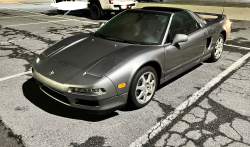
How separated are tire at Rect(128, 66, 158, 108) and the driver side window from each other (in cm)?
68

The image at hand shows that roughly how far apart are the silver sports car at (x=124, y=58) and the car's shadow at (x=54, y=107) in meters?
0.31

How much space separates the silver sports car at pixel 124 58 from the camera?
9.36 ft

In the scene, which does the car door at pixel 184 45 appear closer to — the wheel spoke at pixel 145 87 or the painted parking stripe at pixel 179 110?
the wheel spoke at pixel 145 87

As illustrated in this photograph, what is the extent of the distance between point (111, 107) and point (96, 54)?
2.80 ft

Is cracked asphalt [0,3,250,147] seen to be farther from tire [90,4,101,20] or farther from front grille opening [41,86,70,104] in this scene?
tire [90,4,101,20]

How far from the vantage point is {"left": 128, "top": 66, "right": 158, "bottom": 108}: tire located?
310 centimetres

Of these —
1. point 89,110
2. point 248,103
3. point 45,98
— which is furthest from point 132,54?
point 248,103

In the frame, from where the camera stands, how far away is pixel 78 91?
2.81m

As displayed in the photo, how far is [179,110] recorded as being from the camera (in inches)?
132

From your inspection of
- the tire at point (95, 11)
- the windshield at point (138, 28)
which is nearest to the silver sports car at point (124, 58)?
the windshield at point (138, 28)

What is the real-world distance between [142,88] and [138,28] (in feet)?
3.74

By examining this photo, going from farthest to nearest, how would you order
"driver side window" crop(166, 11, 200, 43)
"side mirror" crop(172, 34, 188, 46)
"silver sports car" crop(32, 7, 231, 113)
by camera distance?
"driver side window" crop(166, 11, 200, 43), "side mirror" crop(172, 34, 188, 46), "silver sports car" crop(32, 7, 231, 113)

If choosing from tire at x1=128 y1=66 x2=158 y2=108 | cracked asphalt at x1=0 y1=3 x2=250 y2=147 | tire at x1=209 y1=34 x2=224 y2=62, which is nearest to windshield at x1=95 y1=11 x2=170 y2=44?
tire at x1=128 y1=66 x2=158 y2=108

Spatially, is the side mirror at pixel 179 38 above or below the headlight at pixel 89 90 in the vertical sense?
above
